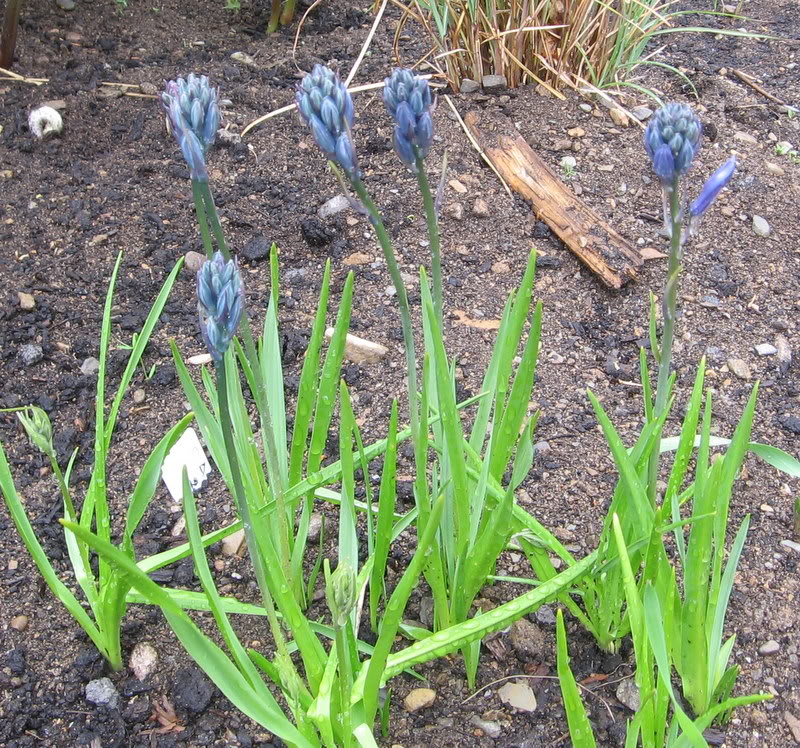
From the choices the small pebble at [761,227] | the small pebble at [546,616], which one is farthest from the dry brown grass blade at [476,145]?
the small pebble at [546,616]

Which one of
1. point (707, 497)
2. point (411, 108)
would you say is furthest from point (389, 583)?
point (411, 108)

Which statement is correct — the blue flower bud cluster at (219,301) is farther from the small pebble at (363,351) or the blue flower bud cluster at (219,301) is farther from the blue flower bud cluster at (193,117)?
the small pebble at (363,351)

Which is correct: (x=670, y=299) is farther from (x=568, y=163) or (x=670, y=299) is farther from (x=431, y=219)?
(x=568, y=163)

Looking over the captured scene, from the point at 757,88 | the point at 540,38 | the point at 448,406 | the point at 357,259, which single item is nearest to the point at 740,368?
the point at 357,259

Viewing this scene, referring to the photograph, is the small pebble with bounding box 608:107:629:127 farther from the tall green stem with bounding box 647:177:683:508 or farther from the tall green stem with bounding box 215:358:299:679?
the tall green stem with bounding box 215:358:299:679

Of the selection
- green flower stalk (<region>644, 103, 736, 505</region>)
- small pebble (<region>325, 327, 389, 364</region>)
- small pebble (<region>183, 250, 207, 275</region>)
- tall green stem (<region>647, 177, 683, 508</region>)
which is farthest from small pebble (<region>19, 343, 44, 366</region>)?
green flower stalk (<region>644, 103, 736, 505</region>)

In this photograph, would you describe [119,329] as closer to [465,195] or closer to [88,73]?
[465,195]

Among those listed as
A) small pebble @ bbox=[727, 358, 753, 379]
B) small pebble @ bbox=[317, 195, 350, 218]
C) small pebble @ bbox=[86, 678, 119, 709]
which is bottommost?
small pebble @ bbox=[86, 678, 119, 709]

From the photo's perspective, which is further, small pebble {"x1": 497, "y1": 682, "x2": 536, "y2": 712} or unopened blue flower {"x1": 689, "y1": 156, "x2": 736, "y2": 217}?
small pebble {"x1": 497, "y1": 682, "x2": 536, "y2": 712}
